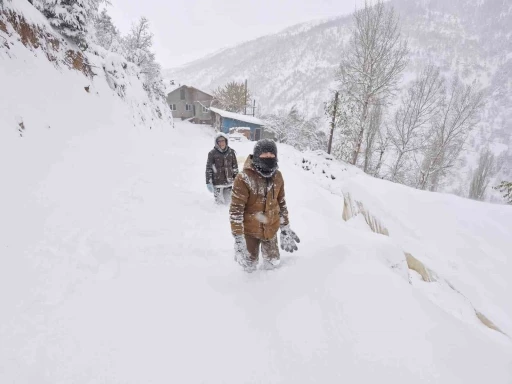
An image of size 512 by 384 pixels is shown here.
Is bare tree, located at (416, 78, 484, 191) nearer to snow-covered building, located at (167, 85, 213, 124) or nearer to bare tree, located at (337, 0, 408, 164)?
bare tree, located at (337, 0, 408, 164)

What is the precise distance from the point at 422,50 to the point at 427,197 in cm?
18943

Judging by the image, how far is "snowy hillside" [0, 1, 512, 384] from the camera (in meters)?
2.03

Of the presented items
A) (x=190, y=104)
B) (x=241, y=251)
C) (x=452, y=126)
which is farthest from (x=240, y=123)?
(x=241, y=251)

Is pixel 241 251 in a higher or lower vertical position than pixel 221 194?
higher

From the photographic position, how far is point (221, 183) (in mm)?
5945

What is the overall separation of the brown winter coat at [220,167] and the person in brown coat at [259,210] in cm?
→ 288

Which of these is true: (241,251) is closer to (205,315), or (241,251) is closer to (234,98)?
(205,315)

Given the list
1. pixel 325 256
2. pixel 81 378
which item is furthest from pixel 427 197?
pixel 81 378

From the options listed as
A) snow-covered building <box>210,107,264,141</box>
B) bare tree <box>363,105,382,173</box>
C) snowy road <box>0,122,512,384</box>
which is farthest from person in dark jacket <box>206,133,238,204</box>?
snow-covered building <box>210,107,264,141</box>

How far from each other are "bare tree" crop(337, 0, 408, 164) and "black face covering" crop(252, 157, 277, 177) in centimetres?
2110

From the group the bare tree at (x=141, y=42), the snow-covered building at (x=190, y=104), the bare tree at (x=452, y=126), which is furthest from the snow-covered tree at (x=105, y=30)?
the bare tree at (x=452, y=126)

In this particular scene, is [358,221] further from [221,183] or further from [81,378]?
[81,378]

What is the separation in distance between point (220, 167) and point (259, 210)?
307cm

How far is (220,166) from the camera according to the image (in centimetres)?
583
